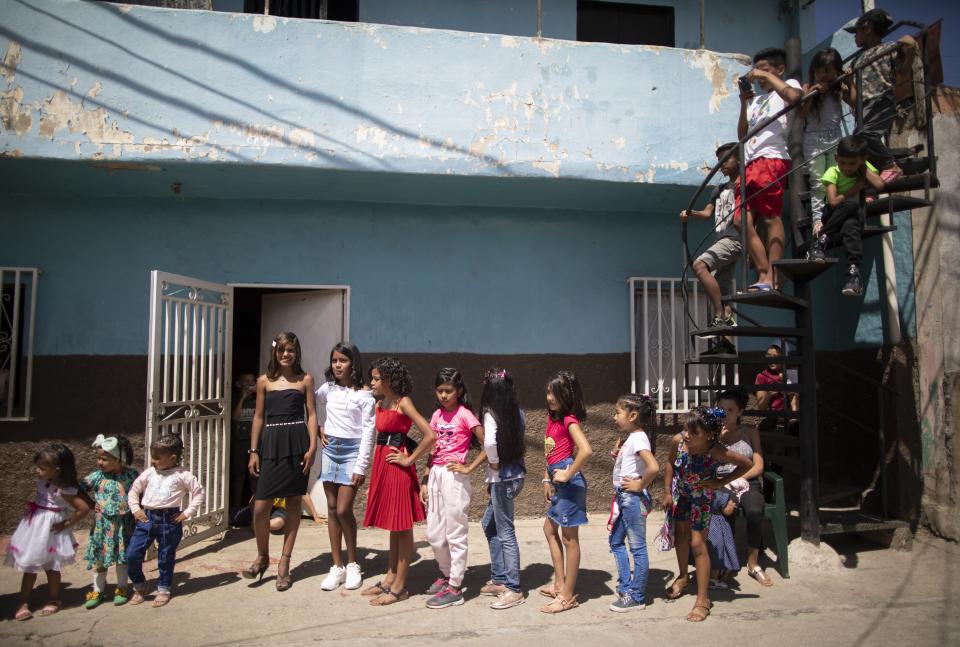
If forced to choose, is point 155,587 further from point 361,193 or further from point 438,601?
point 361,193

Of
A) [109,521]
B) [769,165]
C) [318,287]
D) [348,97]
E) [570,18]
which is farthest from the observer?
[570,18]

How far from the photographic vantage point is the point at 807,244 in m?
5.80

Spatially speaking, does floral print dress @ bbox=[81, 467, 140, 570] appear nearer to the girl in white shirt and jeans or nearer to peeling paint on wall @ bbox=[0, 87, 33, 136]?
the girl in white shirt and jeans

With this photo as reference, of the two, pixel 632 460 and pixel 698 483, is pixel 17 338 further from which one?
pixel 698 483

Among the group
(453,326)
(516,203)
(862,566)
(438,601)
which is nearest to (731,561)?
(862,566)

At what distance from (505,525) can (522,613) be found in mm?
544

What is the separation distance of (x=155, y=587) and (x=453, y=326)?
136 inches

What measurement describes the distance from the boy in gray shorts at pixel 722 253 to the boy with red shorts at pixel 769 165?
0.15 m

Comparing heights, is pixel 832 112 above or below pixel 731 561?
above

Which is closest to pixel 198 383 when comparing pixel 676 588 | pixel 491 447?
pixel 491 447

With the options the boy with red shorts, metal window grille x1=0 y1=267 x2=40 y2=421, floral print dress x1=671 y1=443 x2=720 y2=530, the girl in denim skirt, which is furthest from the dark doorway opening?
metal window grille x1=0 y1=267 x2=40 y2=421

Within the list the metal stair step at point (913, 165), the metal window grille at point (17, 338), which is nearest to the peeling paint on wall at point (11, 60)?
the metal window grille at point (17, 338)

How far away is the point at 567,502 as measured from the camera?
14.7ft

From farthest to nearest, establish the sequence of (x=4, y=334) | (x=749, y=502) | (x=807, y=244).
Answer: (x=4, y=334) → (x=807, y=244) → (x=749, y=502)
